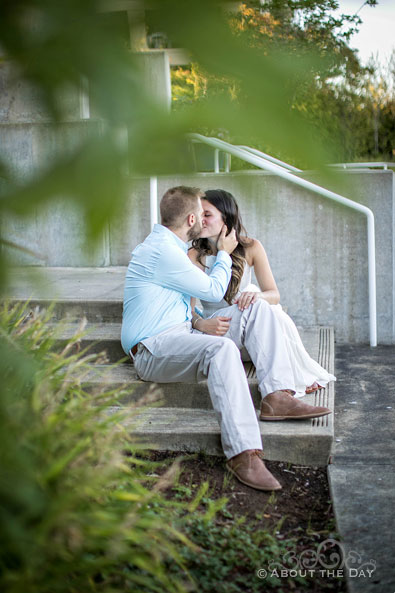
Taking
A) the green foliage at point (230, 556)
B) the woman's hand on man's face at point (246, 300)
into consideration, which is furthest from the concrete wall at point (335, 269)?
the green foliage at point (230, 556)

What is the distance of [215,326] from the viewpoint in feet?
11.6

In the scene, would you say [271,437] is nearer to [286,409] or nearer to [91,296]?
[286,409]

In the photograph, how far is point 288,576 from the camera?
7.09 ft

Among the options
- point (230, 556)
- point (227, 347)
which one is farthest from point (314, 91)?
point (227, 347)

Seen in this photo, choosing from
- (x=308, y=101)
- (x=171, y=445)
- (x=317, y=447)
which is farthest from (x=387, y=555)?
(x=308, y=101)

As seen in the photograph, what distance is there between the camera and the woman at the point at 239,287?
363cm

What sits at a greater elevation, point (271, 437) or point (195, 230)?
point (195, 230)

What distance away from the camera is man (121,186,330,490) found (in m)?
3.21

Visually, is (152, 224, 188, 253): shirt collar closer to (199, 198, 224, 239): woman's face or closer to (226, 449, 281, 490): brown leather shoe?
(199, 198, 224, 239): woman's face

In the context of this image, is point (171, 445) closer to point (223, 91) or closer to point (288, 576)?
point (288, 576)

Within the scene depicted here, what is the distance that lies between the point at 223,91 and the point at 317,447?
2645 millimetres

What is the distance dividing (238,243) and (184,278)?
773 mm

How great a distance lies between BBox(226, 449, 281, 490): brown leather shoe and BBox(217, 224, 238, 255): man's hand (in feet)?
4.73

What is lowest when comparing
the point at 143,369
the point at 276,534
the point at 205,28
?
the point at 276,534
